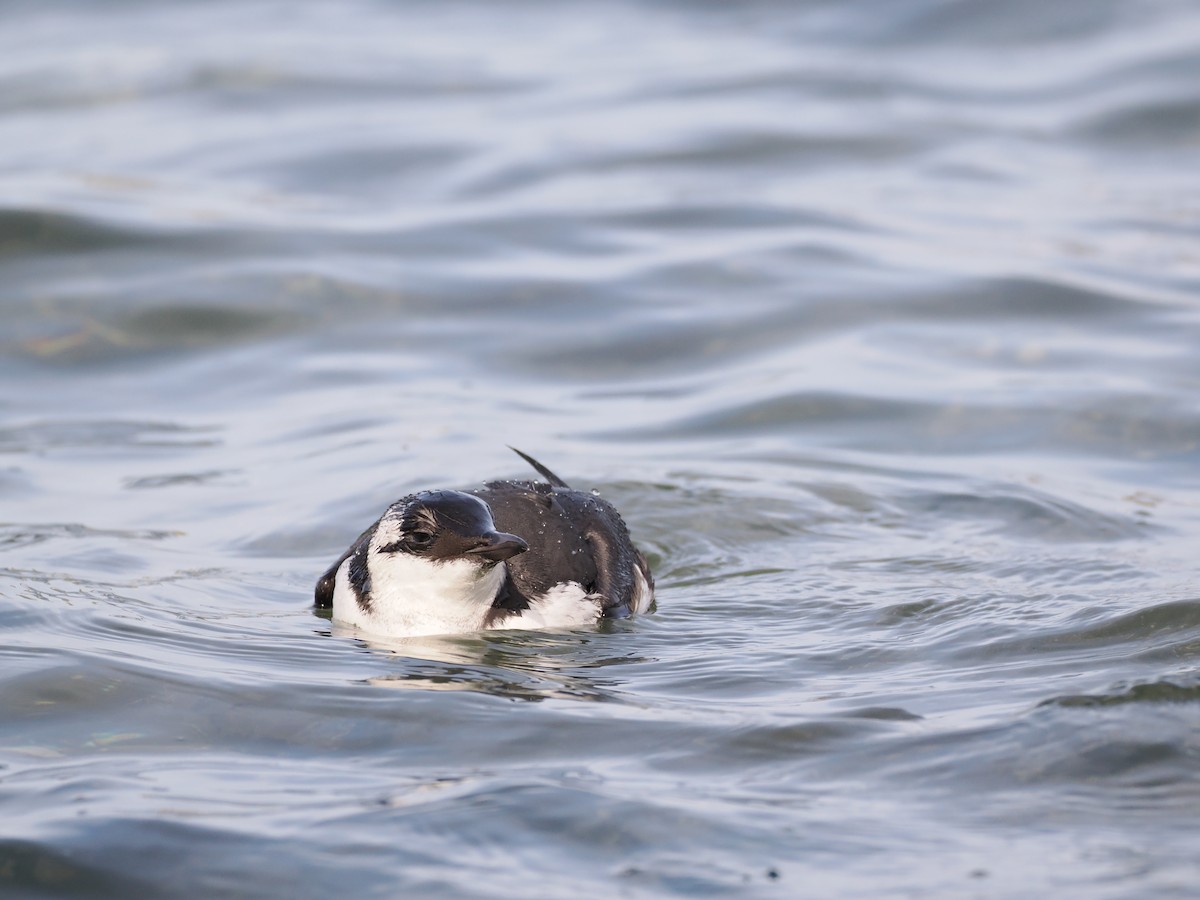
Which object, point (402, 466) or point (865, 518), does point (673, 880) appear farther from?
point (402, 466)

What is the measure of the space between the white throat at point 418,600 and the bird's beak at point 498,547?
23 cm

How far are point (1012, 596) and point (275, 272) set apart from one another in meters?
8.03

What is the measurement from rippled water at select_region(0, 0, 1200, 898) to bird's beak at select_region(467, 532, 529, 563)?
17.7 inches

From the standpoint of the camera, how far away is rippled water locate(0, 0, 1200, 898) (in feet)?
16.3

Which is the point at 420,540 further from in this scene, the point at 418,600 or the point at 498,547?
the point at 498,547

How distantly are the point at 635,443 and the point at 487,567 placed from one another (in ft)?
12.2

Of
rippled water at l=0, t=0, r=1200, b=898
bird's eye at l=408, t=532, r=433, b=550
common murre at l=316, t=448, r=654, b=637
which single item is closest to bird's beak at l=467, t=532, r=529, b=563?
common murre at l=316, t=448, r=654, b=637

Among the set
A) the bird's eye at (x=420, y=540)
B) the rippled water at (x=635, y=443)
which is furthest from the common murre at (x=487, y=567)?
the rippled water at (x=635, y=443)

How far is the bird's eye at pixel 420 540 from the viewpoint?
6535 mm

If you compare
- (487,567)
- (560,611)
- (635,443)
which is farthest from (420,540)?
(635,443)

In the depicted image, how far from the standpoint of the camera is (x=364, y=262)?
14.1 meters

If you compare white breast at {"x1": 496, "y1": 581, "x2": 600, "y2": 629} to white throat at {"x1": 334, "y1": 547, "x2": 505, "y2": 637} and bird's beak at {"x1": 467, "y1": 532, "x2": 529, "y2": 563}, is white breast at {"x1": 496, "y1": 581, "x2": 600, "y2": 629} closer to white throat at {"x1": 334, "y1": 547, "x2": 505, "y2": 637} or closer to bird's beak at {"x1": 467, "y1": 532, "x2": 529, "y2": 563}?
white throat at {"x1": 334, "y1": 547, "x2": 505, "y2": 637}

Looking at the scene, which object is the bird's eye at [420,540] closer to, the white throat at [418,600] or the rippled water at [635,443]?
the white throat at [418,600]

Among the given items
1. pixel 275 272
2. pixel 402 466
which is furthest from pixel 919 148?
pixel 402 466
